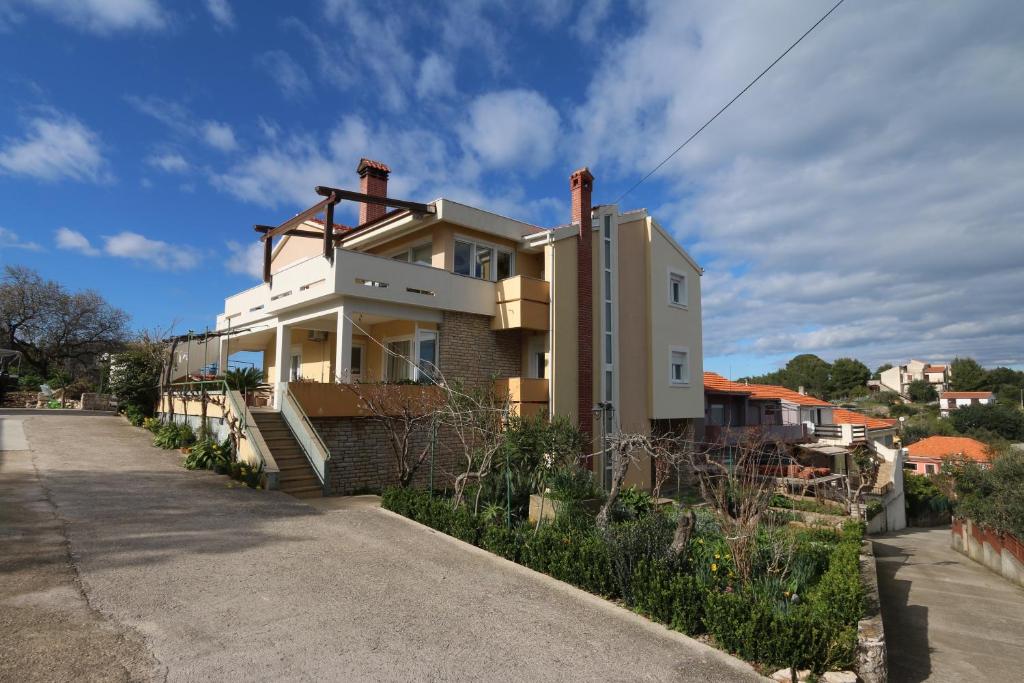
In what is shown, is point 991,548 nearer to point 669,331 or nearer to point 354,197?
point 669,331

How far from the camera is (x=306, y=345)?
2162 centimetres

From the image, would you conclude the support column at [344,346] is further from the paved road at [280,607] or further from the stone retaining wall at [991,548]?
the stone retaining wall at [991,548]

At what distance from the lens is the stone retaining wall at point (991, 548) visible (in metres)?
15.6

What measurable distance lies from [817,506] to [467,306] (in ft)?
42.6

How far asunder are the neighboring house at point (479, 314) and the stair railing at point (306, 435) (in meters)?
0.14

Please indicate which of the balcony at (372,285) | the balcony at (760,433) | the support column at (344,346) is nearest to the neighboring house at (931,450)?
the balcony at (760,433)

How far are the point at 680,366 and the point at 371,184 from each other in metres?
13.3

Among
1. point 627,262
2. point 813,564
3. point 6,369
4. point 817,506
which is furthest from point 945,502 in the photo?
point 6,369

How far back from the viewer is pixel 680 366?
70.7 ft

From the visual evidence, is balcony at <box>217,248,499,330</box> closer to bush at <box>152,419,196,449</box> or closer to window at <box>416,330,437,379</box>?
window at <box>416,330,437,379</box>

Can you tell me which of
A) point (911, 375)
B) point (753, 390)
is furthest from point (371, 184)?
point (911, 375)

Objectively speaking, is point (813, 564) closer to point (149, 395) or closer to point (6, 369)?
point (149, 395)

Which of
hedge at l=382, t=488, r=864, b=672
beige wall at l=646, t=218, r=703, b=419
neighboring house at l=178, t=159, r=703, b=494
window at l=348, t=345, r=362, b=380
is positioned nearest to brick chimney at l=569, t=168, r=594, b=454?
neighboring house at l=178, t=159, r=703, b=494

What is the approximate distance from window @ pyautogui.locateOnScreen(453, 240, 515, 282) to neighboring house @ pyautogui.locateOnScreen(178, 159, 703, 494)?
0.16 feet
